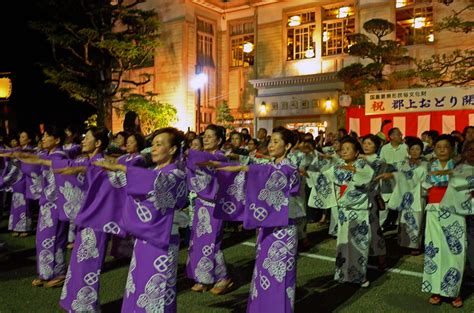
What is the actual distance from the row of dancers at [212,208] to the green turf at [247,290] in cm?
19

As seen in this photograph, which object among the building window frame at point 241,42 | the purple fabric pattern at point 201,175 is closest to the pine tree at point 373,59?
the building window frame at point 241,42

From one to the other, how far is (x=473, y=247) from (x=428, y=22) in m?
11.3

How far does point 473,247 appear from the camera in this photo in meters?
5.93

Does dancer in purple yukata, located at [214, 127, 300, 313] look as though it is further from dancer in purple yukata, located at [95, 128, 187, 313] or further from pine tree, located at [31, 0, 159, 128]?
pine tree, located at [31, 0, 159, 128]

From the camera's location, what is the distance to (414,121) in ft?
36.6

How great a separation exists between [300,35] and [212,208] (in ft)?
46.8

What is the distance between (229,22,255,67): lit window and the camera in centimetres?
1983

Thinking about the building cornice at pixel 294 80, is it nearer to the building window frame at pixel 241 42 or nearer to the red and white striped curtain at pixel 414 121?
the building window frame at pixel 241 42

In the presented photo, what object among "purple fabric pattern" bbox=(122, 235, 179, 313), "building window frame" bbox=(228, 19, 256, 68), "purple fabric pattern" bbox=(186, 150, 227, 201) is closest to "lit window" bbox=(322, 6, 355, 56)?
"building window frame" bbox=(228, 19, 256, 68)

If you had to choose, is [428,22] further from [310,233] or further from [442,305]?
[442,305]

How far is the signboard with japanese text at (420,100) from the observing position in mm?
10469

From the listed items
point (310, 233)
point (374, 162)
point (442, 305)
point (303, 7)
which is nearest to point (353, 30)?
point (303, 7)

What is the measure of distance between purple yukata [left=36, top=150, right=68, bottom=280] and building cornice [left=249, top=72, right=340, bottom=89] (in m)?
12.6

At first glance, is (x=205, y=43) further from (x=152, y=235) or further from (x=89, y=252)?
(x=152, y=235)
